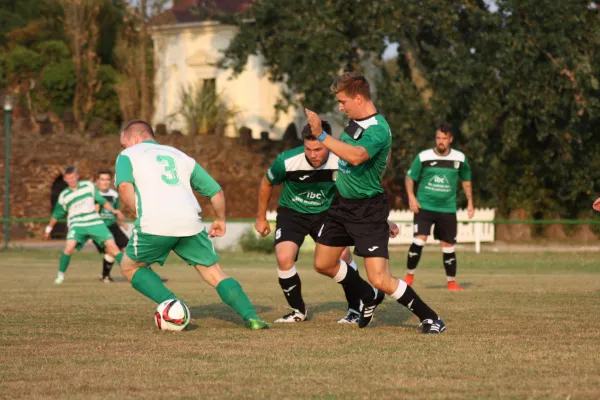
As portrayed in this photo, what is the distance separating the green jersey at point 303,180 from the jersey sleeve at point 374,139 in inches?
58.6

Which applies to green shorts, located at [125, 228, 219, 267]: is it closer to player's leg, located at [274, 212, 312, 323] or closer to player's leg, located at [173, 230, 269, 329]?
player's leg, located at [173, 230, 269, 329]

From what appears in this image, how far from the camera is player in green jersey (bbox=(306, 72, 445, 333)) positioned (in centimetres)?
873

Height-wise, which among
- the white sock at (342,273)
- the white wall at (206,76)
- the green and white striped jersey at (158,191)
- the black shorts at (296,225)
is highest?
→ the white wall at (206,76)

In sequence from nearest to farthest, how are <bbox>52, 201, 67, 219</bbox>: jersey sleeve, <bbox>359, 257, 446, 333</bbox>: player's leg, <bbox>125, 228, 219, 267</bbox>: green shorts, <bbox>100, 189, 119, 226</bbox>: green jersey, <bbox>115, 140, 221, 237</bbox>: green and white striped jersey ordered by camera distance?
<bbox>359, 257, 446, 333</bbox>: player's leg → <bbox>115, 140, 221, 237</bbox>: green and white striped jersey → <bbox>125, 228, 219, 267</bbox>: green shorts → <bbox>52, 201, 67, 219</bbox>: jersey sleeve → <bbox>100, 189, 119, 226</bbox>: green jersey

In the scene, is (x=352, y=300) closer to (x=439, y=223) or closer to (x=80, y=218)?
(x=439, y=223)

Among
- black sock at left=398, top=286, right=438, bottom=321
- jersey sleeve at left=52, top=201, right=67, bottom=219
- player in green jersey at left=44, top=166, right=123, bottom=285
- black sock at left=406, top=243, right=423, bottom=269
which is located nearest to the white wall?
jersey sleeve at left=52, top=201, right=67, bottom=219

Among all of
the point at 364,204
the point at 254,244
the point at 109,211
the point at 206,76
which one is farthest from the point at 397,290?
the point at 206,76

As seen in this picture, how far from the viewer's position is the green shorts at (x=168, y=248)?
30.3 feet

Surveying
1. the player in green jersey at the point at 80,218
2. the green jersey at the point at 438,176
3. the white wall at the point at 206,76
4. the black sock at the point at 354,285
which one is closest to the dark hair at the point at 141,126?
the black sock at the point at 354,285

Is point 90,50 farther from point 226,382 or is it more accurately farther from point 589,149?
point 226,382

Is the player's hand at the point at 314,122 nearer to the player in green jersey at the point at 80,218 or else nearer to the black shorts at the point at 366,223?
the black shorts at the point at 366,223

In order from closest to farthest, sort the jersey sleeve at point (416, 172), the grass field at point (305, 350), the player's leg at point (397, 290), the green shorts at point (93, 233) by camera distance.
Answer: the grass field at point (305, 350)
the player's leg at point (397, 290)
the jersey sleeve at point (416, 172)
the green shorts at point (93, 233)

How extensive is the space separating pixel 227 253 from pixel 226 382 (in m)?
24.0

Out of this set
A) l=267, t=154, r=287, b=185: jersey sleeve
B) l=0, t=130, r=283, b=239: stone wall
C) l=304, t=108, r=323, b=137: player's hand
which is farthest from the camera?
l=0, t=130, r=283, b=239: stone wall
